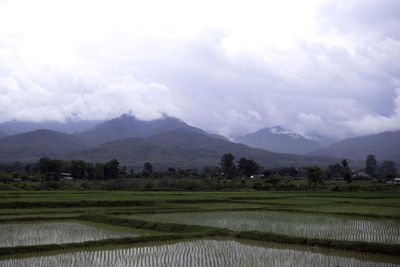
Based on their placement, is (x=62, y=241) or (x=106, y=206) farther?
(x=106, y=206)

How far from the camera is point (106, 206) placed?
29.7 m

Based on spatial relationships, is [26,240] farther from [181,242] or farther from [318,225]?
[318,225]

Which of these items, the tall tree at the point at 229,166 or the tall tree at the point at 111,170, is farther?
the tall tree at the point at 229,166

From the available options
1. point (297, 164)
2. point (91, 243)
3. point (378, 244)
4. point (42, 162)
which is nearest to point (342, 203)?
point (378, 244)

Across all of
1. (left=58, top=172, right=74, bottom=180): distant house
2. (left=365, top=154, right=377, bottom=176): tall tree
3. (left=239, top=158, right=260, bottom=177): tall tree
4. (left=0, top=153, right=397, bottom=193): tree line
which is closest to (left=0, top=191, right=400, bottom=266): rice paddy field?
(left=0, top=153, right=397, bottom=193): tree line

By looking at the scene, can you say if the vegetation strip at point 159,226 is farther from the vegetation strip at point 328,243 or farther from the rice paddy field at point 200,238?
the vegetation strip at point 328,243

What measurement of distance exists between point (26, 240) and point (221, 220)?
10.9m

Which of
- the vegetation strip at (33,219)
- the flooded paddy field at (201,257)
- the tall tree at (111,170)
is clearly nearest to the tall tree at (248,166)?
the tall tree at (111,170)

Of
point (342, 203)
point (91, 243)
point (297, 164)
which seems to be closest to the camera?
point (91, 243)

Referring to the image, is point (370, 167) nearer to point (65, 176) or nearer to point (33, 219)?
point (65, 176)

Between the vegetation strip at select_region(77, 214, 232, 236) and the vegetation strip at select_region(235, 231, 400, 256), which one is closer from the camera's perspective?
the vegetation strip at select_region(235, 231, 400, 256)

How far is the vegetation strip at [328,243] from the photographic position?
14.2 m

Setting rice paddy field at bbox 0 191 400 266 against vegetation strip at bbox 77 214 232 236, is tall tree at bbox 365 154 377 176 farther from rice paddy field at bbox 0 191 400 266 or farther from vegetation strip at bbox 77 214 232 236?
vegetation strip at bbox 77 214 232 236

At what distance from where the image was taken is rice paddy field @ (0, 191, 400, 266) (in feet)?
44.4
